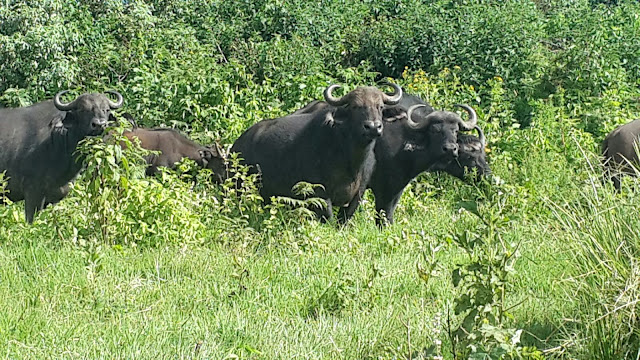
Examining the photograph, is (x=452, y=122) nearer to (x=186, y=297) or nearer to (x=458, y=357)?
(x=186, y=297)

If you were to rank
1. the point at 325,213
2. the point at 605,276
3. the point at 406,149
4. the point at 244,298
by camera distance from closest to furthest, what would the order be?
1. the point at 605,276
2. the point at 244,298
3. the point at 325,213
4. the point at 406,149

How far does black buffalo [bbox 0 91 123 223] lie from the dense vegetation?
518 millimetres

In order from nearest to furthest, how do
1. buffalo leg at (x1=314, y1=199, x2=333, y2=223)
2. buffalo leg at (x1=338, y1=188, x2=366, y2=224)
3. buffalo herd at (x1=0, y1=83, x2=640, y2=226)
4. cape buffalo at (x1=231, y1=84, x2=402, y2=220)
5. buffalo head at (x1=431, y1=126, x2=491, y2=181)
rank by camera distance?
buffalo leg at (x1=314, y1=199, x2=333, y2=223) → cape buffalo at (x1=231, y1=84, x2=402, y2=220) → buffalo herd at (x1=0, y1=83, x2=640, y2=226) → buffalo leg at (x1=338, y1=188, x2=366, y2=224) → buffalo head at (x1=431, y1=126, x2=491, y2=181)

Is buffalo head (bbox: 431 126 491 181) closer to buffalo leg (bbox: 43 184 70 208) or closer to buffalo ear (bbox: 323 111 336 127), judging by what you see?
buffalo ear (bbox: 323 111 336 127)

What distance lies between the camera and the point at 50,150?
9719mm

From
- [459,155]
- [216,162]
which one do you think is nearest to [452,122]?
[459,155]

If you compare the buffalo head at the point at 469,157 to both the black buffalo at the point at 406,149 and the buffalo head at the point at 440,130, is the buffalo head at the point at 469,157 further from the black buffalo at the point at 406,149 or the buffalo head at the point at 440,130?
the buffalo head at the point at 440,130

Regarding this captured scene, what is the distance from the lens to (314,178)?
8984mm

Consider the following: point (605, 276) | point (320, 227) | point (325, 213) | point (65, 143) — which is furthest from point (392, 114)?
point (605, 276)

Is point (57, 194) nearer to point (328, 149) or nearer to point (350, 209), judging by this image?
point (328, 149)

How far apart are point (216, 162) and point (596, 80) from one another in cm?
554

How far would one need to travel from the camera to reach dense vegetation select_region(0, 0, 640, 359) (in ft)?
14.7

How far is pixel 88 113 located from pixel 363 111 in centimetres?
296

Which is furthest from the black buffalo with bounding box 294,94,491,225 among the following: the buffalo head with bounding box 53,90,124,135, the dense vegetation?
the buffalo head with bounding box 53,90,124,135
